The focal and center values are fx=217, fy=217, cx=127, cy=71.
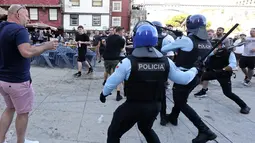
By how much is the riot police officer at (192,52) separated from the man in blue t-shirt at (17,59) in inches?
72.3

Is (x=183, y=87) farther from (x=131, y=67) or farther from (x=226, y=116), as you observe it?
(x=226, y=116)

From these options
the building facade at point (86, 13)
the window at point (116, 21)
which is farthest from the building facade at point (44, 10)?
the window at point (116, 21)

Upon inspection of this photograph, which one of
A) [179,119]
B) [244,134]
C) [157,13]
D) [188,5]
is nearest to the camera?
[244,134]

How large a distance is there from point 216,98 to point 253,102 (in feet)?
3.00

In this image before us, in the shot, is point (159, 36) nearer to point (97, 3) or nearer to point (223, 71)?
point (223, 71)

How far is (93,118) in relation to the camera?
396 cm

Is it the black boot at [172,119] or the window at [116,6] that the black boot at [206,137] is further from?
the window at [116,6]

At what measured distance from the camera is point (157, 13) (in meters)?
67.6

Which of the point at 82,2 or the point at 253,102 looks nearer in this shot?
the point at 253,102

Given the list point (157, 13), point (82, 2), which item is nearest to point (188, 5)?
point (157, 13)

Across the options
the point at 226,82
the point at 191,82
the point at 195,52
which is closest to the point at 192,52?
the point at 195,52

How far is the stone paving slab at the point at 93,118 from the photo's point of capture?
130 inches

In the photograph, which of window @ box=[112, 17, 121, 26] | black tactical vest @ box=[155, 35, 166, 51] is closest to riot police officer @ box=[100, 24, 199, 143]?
black tactical vest @ box=[155, 35, 166, 51]

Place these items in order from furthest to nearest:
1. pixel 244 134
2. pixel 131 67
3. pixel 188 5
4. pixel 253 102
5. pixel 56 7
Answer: pixel 188 5, pixel 56 7, pixel 253 102, pixel 244 134, pixel 131 67
